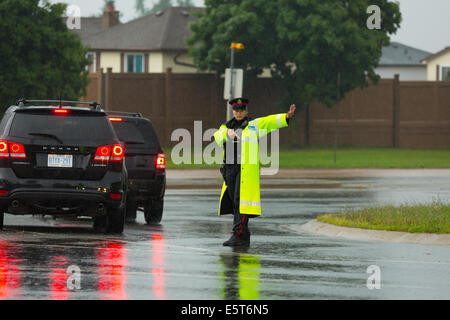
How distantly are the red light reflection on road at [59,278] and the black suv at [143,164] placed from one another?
5.15m

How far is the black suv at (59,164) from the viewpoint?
13875 millimetres

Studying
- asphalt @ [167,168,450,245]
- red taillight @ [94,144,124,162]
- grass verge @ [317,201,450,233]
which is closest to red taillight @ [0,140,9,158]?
red taillight @ [94,144,124,162]

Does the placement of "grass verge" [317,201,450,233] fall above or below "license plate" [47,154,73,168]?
below

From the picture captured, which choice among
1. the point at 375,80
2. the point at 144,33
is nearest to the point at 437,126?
the point at 375,80

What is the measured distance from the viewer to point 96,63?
6662cm

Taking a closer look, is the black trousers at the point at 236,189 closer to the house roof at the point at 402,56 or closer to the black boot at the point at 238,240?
the black boot at the point at 238,240

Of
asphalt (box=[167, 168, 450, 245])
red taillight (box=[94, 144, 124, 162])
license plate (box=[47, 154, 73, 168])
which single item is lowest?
asphalt (box=[167, 168, 450, 245])

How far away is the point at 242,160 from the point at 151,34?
52.7m

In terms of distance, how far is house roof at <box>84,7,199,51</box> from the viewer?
63438mm

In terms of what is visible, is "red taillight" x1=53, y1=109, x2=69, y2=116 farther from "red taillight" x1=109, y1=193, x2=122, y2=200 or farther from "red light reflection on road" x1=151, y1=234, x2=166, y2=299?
"red light reflection on road" x1=151, y1=234, x2=166, y2=299

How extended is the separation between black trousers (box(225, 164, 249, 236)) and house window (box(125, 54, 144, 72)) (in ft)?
168

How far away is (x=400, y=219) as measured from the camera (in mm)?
15406

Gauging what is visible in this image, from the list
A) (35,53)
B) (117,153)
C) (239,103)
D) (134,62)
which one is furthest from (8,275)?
(134,62)
